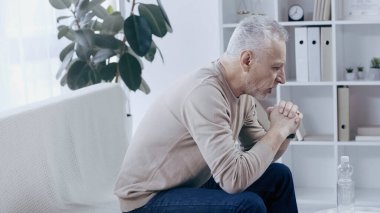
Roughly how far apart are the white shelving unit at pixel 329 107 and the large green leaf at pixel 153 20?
46 cm

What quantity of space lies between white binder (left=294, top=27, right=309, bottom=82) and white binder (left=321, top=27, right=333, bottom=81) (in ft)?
0.31

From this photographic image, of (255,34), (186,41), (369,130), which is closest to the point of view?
(255,34)

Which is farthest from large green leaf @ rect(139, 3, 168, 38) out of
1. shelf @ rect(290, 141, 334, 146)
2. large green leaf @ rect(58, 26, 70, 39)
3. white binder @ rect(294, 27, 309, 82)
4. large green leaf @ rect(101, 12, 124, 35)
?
shelf @ rect(290, 141, 334, 146)

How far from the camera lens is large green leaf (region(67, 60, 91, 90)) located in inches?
149

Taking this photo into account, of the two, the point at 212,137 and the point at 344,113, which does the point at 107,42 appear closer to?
the point at 344,113

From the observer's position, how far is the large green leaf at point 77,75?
3.79m

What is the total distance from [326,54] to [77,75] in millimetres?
1383

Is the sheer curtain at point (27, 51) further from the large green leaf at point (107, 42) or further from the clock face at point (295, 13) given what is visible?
the clock face at point (295, 13)

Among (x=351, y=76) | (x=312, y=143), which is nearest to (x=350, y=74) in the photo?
(x=351, y=76)

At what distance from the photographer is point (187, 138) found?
2.38 m

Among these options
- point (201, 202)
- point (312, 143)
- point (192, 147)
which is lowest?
point (312, 143)

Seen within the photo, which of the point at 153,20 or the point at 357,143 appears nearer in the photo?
the point at 153,20

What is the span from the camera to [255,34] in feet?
7.82

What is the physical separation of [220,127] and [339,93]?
77.1 inches
